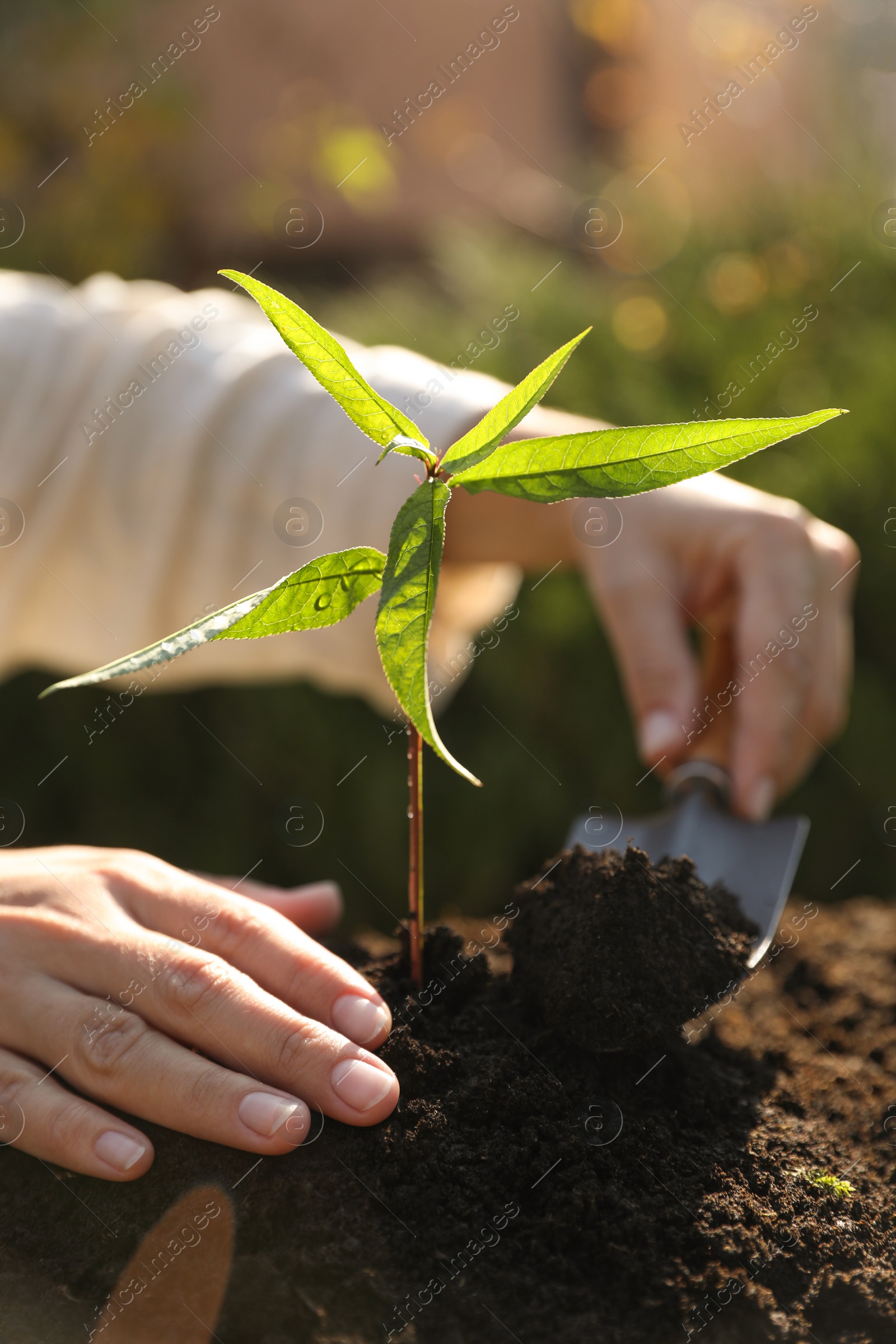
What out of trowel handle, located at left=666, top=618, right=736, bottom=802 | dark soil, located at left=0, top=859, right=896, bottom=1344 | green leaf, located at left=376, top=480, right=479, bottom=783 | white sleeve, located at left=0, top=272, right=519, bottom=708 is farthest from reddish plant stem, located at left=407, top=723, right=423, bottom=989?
white sleeve, located at left=0, top=272, right=519, bottom=708

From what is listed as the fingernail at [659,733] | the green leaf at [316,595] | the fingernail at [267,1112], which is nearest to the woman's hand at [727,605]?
the fingernail at [659,733]

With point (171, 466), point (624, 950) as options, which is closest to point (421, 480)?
point (624, 950)

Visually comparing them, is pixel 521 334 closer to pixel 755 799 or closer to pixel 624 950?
pixel 755 799

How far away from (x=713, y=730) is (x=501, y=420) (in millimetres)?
793

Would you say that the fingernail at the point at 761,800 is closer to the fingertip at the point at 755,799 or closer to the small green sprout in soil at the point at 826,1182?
the fingertip at the point at 755,799

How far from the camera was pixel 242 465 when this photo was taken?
150cm

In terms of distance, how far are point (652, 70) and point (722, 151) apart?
217 cm

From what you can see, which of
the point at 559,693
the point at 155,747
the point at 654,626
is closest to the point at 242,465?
the point at 654,626

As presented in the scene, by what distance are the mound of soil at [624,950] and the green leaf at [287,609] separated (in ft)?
1.20

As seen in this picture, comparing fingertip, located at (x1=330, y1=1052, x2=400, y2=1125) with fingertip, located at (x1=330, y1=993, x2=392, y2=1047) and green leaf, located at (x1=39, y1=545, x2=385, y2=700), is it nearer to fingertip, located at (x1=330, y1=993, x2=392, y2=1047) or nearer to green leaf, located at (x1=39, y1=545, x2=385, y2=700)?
fingertip, located at (x1=330, y1=993, x2=392, y2=1047)

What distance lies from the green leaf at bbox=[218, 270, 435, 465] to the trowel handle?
0.69 metres

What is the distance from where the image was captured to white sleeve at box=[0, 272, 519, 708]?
1461mm

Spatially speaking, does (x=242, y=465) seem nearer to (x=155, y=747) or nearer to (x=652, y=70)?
(x=155, y=747)

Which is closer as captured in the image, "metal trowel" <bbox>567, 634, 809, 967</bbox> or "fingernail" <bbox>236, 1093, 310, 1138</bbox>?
"fingernail" <bbox>236, 1093, 310, 1138</bbox>
